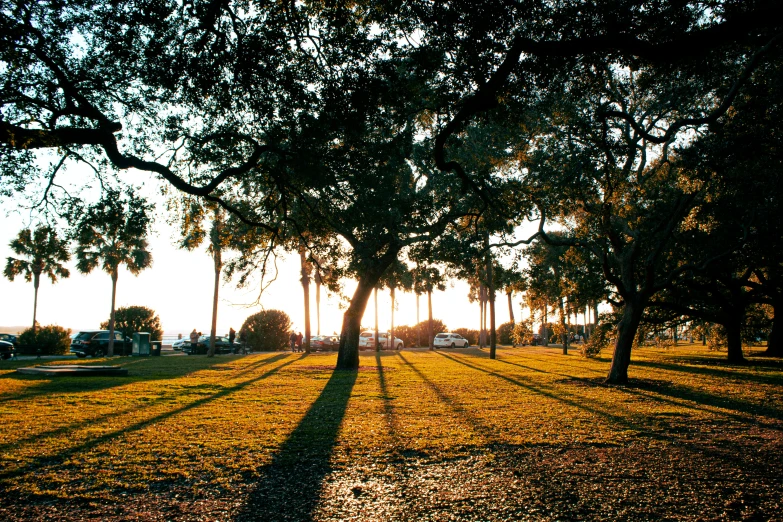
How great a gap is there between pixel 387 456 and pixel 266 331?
39.6 m

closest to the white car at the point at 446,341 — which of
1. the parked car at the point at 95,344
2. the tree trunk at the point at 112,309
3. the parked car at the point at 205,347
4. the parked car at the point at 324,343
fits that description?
the parked car at the point at 324,343

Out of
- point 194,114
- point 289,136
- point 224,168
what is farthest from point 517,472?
point 194,114

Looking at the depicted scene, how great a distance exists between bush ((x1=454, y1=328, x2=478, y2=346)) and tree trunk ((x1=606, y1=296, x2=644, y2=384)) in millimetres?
45918

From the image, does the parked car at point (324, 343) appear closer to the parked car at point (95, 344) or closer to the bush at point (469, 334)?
the parked car at point (95, 344)

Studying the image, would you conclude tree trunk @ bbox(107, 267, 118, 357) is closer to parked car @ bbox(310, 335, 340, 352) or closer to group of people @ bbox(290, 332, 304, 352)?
group of people @ bbox(290, 332, 304, 352)

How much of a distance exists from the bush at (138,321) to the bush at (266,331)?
26.8 ft

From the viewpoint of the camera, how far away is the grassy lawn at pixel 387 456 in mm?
4934

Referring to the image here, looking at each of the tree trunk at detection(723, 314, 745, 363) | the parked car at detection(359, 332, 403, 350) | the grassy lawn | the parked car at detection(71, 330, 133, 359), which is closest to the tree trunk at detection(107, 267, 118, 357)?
the parked car at detection(71, 330, 133, 359)

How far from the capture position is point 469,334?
6391 centimetres

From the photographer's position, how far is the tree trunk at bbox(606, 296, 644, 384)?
54.9 feet

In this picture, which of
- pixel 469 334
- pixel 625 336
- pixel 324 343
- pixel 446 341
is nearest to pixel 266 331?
pixel 324 343

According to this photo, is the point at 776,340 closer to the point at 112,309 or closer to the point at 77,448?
the point at 77,448

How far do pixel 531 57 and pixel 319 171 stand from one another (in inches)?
167

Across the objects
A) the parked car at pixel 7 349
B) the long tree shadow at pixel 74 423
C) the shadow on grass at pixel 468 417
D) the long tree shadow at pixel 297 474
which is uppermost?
the parked car at pixel 7 349
